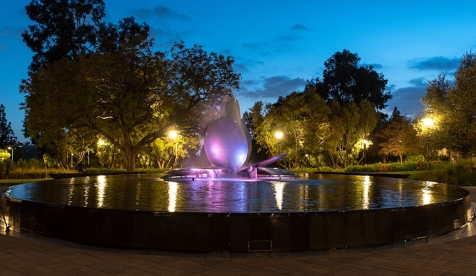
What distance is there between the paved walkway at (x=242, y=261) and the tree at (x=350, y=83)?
61313mm

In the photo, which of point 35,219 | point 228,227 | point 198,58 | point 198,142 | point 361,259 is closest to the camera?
point 361,259

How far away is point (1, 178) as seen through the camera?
106ft

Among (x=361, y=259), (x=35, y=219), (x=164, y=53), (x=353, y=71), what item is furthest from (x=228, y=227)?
(x=353, y=71)

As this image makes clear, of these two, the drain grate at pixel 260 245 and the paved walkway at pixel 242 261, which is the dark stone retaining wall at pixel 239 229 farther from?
the paved walkway at pixel 242 261

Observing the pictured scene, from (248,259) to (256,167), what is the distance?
12.3 metres

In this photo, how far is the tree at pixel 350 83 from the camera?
6812 cm

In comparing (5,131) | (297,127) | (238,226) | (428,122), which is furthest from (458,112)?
(5,131)

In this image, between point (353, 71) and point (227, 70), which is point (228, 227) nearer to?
point (227, 70)

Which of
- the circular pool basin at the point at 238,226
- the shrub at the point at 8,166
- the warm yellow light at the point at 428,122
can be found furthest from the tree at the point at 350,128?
the circular pool basin at the point at 238,226

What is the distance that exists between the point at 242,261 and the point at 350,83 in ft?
212

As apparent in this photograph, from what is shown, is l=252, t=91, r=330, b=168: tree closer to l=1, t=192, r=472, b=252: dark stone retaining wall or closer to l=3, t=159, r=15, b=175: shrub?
l=3, t=159, r=15, b=175: shrub

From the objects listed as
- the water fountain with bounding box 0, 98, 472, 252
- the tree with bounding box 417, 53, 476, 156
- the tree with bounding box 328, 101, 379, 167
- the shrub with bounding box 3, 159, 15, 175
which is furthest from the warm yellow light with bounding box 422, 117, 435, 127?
the shrub with bounding box 3, 159, 15, 175

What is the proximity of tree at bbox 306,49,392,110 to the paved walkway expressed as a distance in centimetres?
6131

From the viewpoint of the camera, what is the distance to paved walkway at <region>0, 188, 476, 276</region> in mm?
6176
